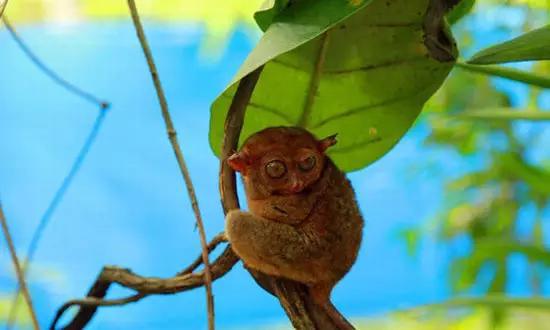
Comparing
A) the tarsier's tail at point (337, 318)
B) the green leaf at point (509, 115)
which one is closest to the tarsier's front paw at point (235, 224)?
the tarsier's tail at point (337, 318)

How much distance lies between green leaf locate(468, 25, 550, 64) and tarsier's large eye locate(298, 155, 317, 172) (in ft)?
0.69

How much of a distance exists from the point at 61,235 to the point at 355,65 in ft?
11.3

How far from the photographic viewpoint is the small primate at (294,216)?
2.52 feet

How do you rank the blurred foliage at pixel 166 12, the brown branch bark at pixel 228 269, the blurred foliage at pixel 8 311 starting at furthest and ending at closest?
the blurred foliage at pixel 166 12 → the blurred foliage at pixel 8 311 → the brown branch bark at pixel 228 269

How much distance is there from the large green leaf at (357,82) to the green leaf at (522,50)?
111 millimetres

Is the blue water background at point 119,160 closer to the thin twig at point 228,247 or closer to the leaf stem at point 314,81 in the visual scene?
the leaf stem at point 314,81

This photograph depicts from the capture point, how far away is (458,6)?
975 mm

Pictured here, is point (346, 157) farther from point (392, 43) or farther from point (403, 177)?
point (403, 177)

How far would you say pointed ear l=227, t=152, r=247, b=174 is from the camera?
765 mm

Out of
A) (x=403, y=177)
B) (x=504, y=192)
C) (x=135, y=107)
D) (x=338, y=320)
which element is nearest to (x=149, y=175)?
(x=135, y=107)

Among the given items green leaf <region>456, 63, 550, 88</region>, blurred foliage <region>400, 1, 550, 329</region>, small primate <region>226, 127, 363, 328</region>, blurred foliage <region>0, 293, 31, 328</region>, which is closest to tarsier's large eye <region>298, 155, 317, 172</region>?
small primate <region>226, 127, 363, 328</region>

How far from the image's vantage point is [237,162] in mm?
782

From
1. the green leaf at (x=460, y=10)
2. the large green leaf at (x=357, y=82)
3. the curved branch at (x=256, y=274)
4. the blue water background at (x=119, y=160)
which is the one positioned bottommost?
the curved branch at (x=256, y=274)

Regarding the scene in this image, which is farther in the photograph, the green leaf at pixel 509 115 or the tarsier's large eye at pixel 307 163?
the green leaf at pixel 509 115
